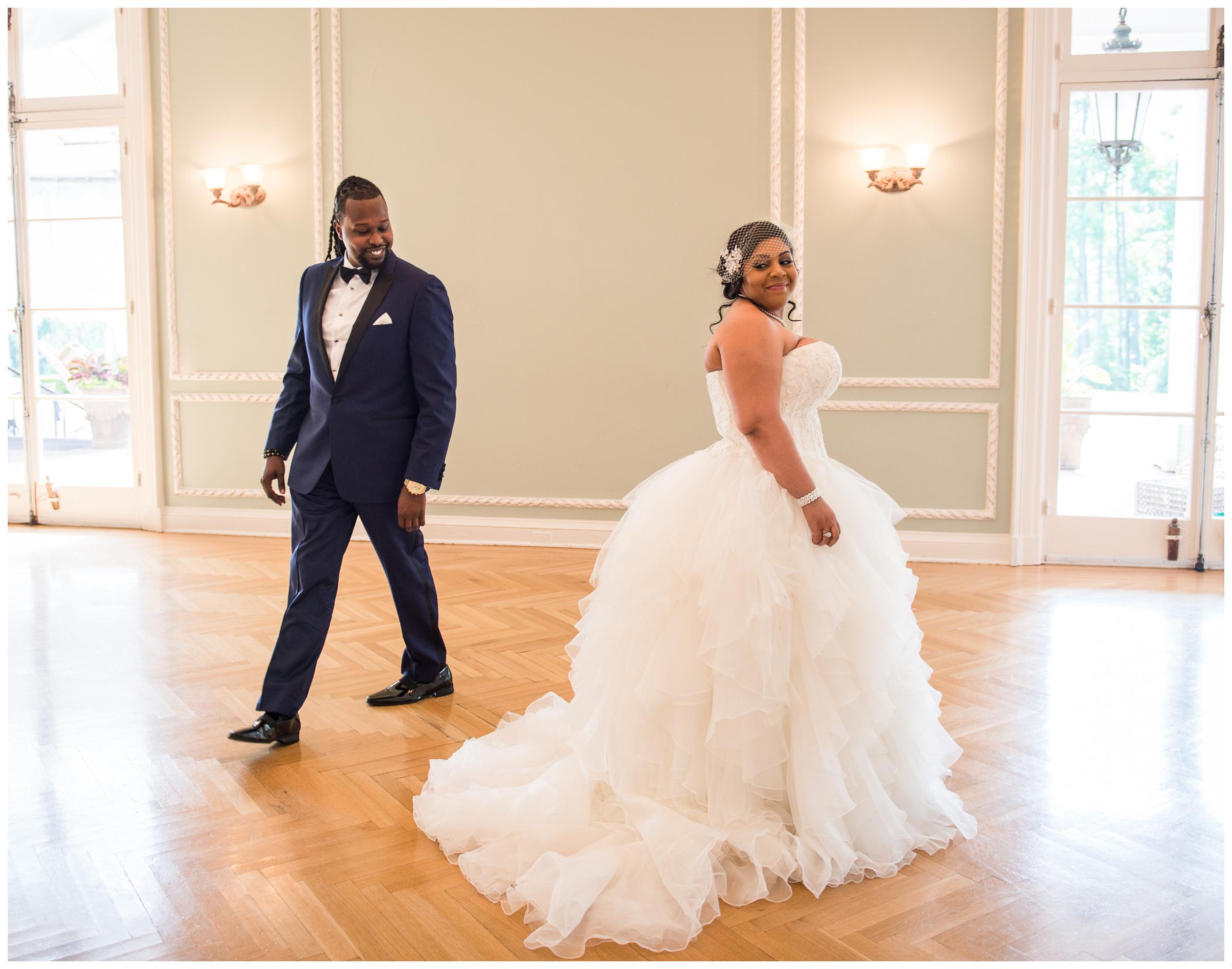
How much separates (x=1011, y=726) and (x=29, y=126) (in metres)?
7.01

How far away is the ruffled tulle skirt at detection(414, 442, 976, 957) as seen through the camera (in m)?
2.15

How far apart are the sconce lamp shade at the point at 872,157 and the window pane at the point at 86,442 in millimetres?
4961

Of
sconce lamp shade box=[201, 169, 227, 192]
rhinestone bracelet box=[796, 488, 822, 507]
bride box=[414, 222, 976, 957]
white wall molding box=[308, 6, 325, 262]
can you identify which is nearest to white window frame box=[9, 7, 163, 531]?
sconce lamp shade box=[201, 169, 227, 192]

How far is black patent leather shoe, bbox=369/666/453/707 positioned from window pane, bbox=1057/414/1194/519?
3897 mm

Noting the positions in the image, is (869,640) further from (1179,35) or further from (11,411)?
(11,411)

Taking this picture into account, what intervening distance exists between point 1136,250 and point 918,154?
1.31 meters

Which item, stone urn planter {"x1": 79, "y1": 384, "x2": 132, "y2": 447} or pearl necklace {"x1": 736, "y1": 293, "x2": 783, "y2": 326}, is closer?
pearl necklace {"x1": 736, "y1": 293, "x2": 783, "y2": 326}

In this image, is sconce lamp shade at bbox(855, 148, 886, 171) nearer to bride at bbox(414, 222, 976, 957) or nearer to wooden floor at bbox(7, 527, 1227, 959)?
wooden floor at bbox(7, 527, 1227, 959)

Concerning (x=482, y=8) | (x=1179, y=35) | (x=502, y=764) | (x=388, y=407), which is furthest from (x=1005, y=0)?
(x=502, y=764)

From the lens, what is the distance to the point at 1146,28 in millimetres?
5574

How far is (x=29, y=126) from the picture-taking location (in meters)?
6.86

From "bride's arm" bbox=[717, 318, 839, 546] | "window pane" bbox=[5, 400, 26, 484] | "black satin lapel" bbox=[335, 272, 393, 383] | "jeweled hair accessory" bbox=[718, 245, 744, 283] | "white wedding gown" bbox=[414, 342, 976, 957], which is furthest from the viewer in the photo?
"window pane" bbox=[5, 400, 26, 484]

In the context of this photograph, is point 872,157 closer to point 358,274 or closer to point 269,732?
point 358,274

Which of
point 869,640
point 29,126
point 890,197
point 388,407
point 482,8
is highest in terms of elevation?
point 482,8
